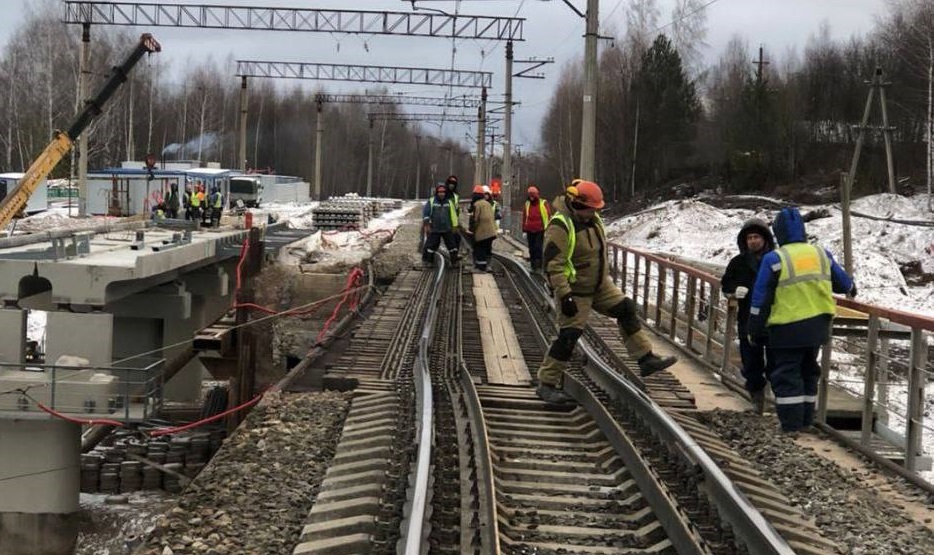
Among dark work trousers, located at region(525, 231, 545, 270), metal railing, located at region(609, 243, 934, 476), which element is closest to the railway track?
metal railing, located at region(609, 243, 934, 476)

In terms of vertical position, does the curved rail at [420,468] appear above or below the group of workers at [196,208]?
below

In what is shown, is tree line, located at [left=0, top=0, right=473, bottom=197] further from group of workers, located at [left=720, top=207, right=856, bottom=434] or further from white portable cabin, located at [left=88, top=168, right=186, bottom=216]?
group of workers, located at [left=720, top=207, right=856, bottom=434]

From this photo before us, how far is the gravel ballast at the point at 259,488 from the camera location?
5188mm

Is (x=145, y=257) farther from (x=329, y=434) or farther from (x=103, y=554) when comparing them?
(x=329, y=434)

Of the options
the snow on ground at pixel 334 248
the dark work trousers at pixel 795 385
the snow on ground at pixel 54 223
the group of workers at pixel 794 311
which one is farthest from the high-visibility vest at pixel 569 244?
the snow on ground at pixel 54 223

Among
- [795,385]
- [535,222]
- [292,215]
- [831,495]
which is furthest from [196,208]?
[831,495]

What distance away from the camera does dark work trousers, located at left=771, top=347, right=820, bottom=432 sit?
7.72 meters

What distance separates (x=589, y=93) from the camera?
18.6 metres

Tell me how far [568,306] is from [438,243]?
13270mm

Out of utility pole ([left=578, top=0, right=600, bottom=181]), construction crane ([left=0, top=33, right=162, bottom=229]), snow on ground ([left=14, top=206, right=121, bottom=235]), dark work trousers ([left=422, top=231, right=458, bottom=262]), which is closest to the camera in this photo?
utility pole ([left=578, top=0, right=600, bottom=181])

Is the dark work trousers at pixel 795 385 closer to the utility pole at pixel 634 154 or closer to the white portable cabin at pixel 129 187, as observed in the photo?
the white portable cabin at pixel 129 187

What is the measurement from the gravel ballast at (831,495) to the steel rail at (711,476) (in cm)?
59

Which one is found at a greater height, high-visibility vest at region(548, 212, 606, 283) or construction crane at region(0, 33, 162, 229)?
construction crane at region(0, 33, 162, 229)

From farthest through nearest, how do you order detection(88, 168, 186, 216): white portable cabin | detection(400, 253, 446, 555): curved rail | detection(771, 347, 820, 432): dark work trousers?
detection(88, 168, 186, 216): white portable cabin
detection(771, 347, 820, 432): dark work trousers
detection(400, 253, 446, 555): curved rail
